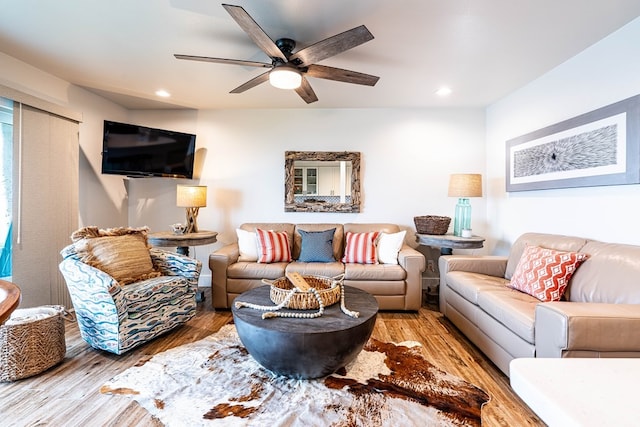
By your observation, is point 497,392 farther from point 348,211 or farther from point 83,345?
point 83,345

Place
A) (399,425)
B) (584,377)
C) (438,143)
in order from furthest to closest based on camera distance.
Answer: (438,143), (399,425), (584,377)

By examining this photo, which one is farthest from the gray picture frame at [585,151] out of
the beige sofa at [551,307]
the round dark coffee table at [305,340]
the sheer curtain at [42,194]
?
the sheer curtain at [42,194]

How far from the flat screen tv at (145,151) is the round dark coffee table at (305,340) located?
249 cm

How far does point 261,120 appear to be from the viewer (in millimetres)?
3945

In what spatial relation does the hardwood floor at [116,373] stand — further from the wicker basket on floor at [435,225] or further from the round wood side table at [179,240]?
the wicker basket on floor at [435,225]

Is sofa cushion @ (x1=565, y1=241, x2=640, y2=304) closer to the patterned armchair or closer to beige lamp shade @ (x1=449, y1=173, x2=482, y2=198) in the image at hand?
beige lamp shade @ (x1=449, y1=173, x2=482, y2=198)

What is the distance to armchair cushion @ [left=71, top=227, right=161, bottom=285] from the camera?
231 centimetres

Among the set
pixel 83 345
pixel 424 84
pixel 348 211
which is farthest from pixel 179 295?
pixel 424 84

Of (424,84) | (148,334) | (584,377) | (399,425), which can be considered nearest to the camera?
(584,377)

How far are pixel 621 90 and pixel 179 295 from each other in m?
3.88

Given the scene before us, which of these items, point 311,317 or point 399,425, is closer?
point 399,425

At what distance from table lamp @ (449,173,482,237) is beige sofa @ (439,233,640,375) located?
2.45ft

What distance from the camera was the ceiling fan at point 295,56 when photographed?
1.67m

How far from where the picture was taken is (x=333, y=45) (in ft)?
5.86
